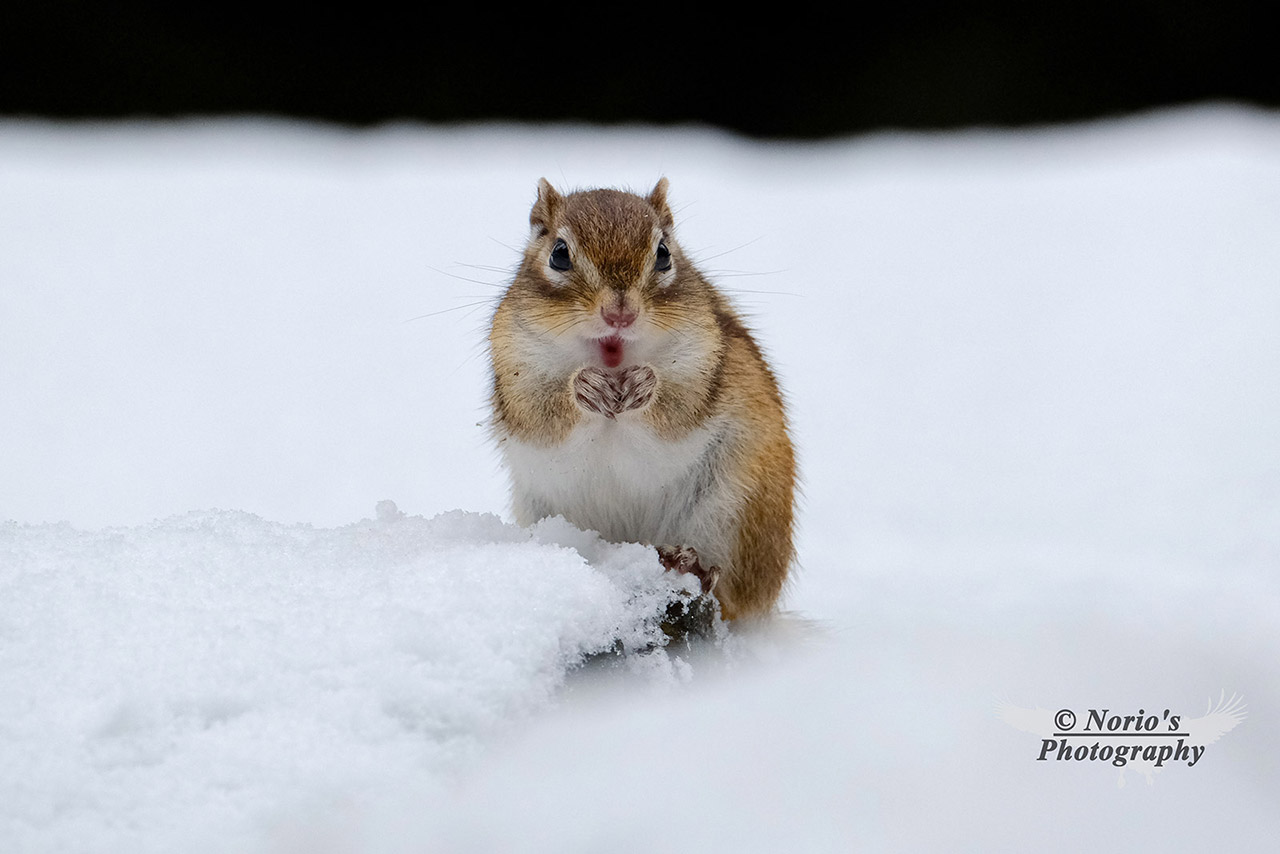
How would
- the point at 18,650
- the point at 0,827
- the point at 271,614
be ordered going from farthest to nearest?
the point at 271,614, the point at 18,650, the point at 0,827

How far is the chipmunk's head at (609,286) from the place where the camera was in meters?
2.01

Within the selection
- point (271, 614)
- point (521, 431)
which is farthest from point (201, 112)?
point (271, 614)

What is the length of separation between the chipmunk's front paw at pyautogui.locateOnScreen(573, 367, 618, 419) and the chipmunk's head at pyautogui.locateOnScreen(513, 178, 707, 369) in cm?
7

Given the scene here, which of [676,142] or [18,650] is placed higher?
[676,142]

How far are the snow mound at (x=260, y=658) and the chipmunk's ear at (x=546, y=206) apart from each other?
67 cm

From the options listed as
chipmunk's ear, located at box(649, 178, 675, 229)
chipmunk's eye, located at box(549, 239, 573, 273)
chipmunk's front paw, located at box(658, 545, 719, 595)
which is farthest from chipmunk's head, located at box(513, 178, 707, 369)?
chipmunk's front paw, located at box(658, 545, 719, 595)

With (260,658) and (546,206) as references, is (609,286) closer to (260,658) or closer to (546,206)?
(546,206)

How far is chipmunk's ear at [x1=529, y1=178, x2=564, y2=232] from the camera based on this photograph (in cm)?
234

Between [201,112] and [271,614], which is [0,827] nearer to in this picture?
[271,614]

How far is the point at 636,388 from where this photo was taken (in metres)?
2.02

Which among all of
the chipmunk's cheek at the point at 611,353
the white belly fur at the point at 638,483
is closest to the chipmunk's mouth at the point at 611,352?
the chipmunk's cheek at the point at 611,353

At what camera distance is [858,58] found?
5.48 meters

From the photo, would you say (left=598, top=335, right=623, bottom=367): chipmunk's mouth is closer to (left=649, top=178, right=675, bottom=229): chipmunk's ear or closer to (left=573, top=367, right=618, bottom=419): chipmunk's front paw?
(left=573, top=367, right=618, bottom=419): chipmunk's front paw

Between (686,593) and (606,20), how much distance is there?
4068 millimetres
